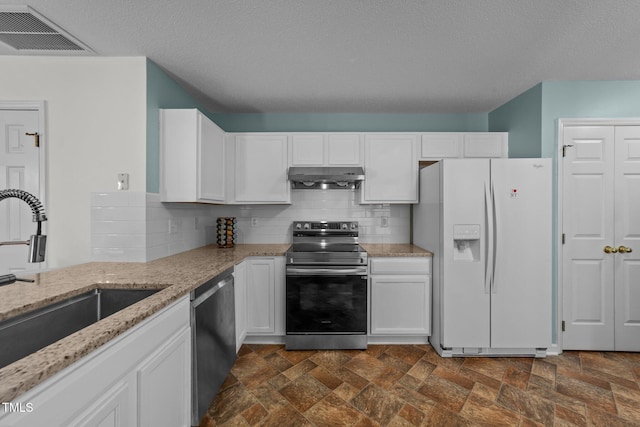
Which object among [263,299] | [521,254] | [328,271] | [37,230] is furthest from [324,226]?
[37,230]

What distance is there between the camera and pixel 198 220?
10.2 ft

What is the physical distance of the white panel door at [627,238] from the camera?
8.52 ft

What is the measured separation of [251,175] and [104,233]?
147 centimetres

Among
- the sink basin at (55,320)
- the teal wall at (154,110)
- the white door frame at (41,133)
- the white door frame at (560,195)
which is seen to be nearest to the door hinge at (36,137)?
the white door frame at (41,133)

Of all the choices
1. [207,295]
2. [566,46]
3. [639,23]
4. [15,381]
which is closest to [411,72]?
[566,46]

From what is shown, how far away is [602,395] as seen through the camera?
80.5 inches

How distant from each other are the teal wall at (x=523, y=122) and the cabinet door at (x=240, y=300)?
9.86ft

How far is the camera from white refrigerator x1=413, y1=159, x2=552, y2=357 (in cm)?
250

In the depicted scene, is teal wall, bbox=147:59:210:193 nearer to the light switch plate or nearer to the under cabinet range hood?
the light switch plate

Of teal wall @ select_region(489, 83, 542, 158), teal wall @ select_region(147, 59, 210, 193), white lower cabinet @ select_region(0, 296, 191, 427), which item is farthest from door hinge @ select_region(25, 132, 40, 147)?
teal wall @ select_region(489, 83, 542, 158)

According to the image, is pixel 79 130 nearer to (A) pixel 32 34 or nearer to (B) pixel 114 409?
(A) pixel 32 34

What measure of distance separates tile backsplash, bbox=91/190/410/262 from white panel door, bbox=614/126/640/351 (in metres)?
1.91

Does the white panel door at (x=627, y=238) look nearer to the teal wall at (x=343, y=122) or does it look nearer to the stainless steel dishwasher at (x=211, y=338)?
the teal wall at (x=343, y=122)

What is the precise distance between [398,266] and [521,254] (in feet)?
3.50
